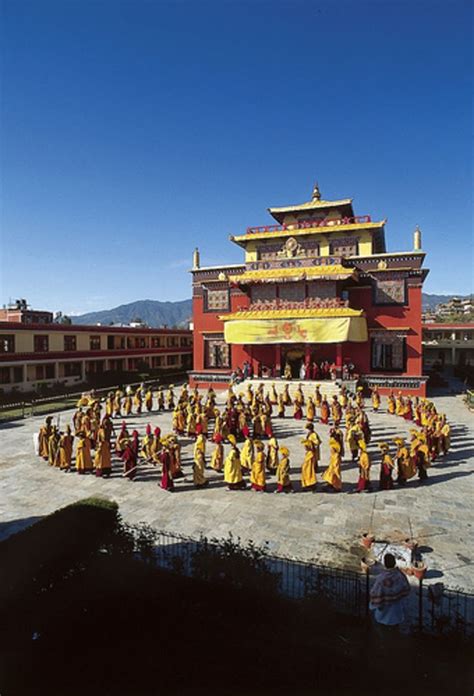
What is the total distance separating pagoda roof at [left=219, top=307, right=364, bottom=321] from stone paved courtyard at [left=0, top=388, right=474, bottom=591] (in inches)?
543

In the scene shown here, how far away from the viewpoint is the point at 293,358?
95.2 ft

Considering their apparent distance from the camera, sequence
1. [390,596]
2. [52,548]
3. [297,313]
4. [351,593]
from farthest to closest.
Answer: [297,313], [351,593], [52,548], [390,596]

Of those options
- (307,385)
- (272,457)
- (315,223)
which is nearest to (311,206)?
(315,223)

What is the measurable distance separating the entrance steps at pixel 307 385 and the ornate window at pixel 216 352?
4.51m

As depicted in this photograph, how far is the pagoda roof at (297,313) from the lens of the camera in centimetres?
2588

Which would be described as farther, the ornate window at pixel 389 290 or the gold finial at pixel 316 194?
the gold finial at pixel 316 194

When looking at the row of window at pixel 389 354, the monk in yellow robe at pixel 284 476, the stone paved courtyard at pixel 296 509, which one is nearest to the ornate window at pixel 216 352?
the row of window at pixel 389 354

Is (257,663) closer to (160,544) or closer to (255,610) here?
(255,610)

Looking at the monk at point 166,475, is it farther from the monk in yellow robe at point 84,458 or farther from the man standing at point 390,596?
the man standing at point 390,596

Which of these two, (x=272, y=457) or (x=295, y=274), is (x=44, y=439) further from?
(x=295, y=274)

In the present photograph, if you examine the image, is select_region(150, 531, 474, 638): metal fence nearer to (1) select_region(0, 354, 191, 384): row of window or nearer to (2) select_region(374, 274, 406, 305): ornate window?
(2) select_region(374, 274, 406, 305): ornate window

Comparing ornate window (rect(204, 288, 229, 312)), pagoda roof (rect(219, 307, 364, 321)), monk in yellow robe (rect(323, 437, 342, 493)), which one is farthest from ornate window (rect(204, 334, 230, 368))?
monk in yellow robe (rect(323, 437, 342, 493))

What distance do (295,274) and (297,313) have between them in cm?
262

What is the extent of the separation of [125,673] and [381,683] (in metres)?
2.38
